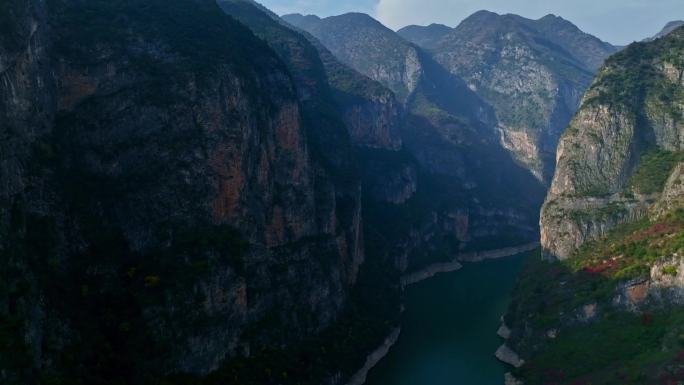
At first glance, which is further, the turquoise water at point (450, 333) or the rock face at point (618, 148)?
the rock face at point (618, 148)

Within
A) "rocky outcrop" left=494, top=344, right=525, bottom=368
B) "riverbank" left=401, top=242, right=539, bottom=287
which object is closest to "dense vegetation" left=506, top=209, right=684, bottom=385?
"rocky outcrop" left=494, top=344, right=525, bottom=368

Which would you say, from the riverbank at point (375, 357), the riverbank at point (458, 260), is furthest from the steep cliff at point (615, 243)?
the riverbank at point (458, 260)

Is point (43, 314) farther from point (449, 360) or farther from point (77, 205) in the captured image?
point (449, 360)

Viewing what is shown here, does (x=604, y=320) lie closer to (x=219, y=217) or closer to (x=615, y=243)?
(x=615, y=243)

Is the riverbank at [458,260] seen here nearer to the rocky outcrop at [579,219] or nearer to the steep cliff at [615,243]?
the steep cliff at [615,243]

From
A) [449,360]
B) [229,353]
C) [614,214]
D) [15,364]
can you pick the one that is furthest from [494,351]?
[15,364]

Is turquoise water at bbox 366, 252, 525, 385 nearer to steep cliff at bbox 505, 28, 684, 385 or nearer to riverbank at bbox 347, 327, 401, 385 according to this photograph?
riverbank at bbox 347, 327, 401, 385

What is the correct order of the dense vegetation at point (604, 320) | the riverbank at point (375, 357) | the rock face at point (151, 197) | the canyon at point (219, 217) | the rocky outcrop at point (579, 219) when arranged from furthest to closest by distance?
1. the rocky outcrop at point (579, 219)
2. the riverbank at point (375, 357)
3. the dense vegetation at point (604, 320)
4. the canyon at point (219, 217)
5. the rock face at point (151, 197)
